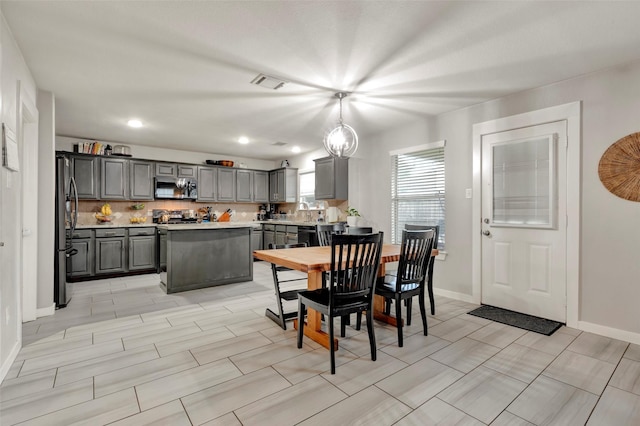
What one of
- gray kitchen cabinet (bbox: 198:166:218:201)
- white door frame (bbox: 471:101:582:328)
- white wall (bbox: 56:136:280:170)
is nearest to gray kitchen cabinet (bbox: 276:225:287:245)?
gray kitchen cabinet (bbox: 198:166:218:201)

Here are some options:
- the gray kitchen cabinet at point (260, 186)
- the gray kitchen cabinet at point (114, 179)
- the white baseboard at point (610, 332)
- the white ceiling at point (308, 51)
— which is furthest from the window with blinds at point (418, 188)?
the gray kitchen cabinet at point (114, 179)

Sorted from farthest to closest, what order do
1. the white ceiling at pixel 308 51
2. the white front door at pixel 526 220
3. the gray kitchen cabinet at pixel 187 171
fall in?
the gray kitchen cabinet at pixel 187 171 → the white front door at pixel 526 220 → the white ceiling at pixel 308 51

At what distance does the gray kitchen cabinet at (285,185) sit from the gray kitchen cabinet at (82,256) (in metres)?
3.66

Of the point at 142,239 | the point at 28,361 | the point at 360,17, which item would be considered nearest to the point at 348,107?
the point at 360,17

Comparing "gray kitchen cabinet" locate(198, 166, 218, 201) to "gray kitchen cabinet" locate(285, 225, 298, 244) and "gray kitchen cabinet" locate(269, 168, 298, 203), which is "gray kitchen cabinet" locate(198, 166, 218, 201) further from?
"gray kitchen cabinet" locate(285, 225, 298, 244)

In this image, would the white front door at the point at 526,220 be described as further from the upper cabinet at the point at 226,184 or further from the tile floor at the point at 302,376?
the upper cabinet at the point at 226,184

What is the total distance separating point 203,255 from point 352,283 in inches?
117

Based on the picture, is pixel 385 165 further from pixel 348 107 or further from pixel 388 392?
pixel 388 392

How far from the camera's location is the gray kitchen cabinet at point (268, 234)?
Result: 704cm

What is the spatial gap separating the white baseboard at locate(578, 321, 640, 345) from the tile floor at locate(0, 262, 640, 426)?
0.10m

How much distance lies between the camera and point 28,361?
2.43 metres

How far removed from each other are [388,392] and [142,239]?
208 inches

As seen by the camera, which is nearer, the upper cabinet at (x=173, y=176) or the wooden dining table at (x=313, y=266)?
the wooden dining table at (x=313, y=266)

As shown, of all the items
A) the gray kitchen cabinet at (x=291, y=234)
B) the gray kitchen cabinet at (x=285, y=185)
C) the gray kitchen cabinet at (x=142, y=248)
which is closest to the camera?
the gray kitchen cabinet at (x=142, y=248)
